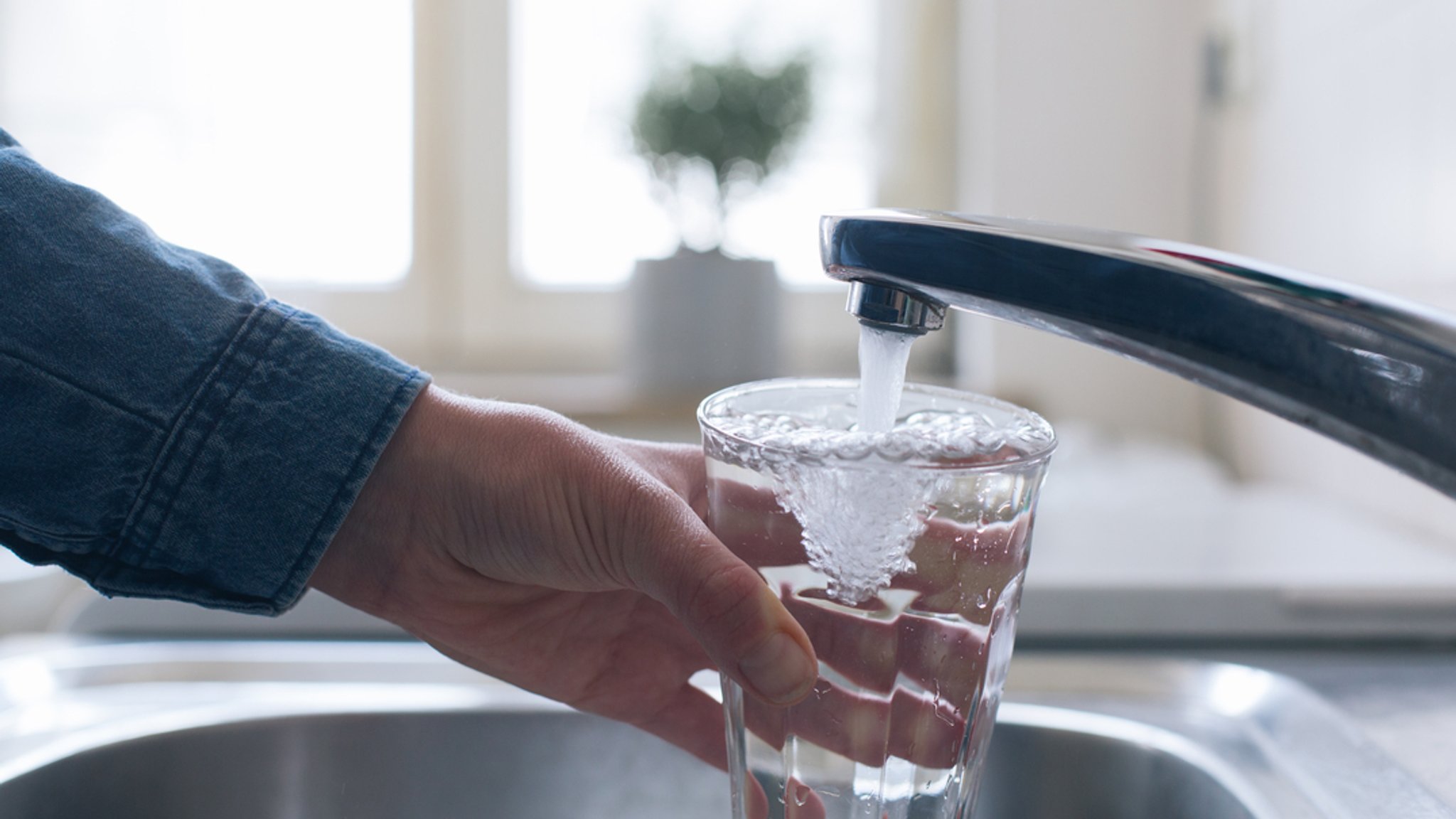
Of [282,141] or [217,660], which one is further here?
[282,141]

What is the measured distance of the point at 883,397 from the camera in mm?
311

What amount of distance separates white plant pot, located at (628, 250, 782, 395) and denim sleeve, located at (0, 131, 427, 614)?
71cm

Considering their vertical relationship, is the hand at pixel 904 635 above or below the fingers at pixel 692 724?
above

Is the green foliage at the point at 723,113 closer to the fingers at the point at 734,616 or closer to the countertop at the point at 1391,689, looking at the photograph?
the countertop at the point at 1391,689

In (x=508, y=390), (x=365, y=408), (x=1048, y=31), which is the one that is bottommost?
(x=508, y=390)

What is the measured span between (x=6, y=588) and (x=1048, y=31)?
106 centimetres

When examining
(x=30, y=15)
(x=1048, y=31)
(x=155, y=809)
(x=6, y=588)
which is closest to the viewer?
(x=155, y=809)

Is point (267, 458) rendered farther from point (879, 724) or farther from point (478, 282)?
point (478, 282)

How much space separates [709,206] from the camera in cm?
125

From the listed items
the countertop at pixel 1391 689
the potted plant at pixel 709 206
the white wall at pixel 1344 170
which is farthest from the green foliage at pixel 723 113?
the countertop at pixel 1391 689

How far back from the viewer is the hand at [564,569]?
0.31 m

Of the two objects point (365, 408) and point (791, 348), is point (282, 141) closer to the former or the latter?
point (791, 348)

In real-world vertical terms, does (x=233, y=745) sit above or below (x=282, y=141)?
below

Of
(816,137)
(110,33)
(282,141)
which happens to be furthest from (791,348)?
(110,33)
